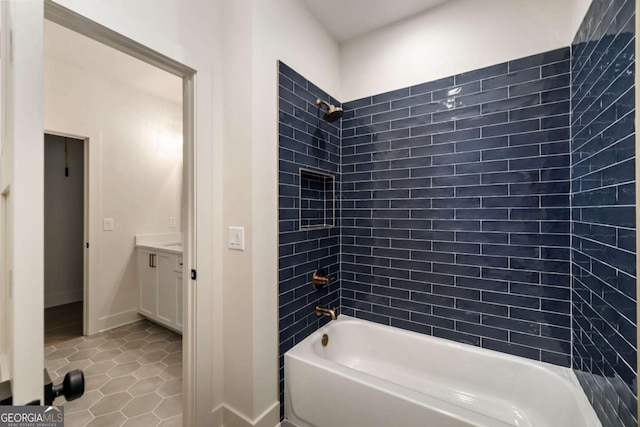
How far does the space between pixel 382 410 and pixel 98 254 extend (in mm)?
3094

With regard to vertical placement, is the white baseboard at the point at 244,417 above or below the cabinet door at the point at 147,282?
below

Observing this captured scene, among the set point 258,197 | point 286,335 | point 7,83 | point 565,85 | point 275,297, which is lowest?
point 286,335

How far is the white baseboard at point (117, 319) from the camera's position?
2.85m

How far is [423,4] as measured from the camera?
71.5 inches

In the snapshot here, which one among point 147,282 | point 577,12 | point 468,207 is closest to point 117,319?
point 147,282

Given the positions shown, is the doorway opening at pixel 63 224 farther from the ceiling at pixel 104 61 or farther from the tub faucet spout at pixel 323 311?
the tub faucet spout at pixel 323 311

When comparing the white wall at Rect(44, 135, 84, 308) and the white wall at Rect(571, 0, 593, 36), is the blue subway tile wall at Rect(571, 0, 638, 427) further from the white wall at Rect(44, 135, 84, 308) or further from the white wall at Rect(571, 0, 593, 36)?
the white wall at Rect(44, 135, 84, 308)

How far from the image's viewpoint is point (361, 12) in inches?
74.5

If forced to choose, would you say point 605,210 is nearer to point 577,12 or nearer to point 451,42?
point 577,12

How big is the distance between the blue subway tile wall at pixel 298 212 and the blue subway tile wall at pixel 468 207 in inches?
11.8

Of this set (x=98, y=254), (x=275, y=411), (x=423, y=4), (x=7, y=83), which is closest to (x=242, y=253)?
(x=275, y=411)

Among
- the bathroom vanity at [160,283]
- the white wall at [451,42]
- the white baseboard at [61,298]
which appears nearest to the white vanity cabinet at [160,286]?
the bathroom vanity at [160,283]

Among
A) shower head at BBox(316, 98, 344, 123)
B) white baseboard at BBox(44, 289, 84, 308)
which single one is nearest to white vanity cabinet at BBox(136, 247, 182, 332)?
white baseboard at BBox(44, 289, 84, 308)

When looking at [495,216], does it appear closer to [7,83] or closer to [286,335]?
[286,335]
